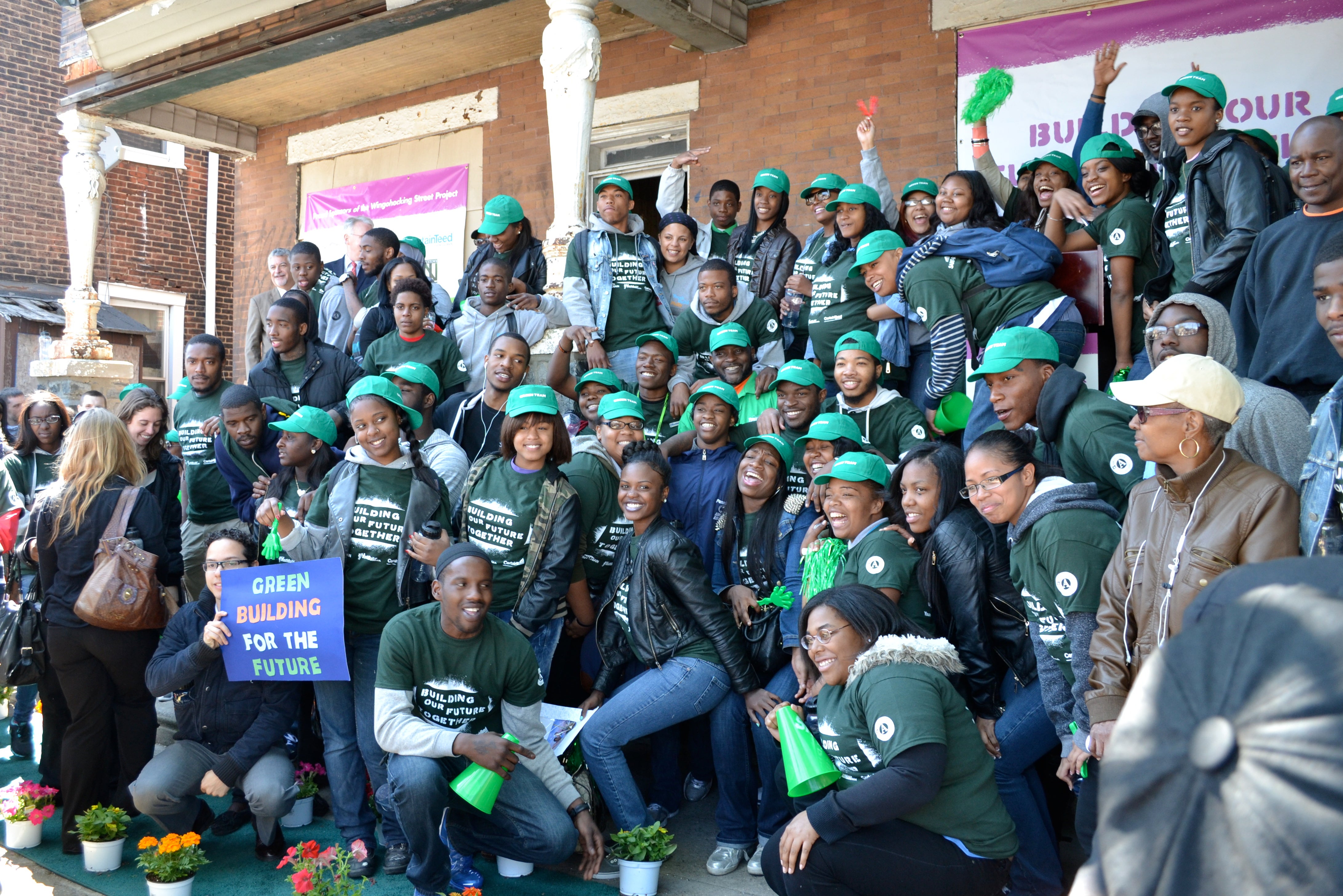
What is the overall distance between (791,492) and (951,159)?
4436mm

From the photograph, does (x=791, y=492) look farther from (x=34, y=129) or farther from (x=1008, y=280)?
(x=34, y=129)

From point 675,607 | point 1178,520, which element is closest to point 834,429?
point 675,607

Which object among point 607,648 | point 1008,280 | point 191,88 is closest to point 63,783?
point 607,648

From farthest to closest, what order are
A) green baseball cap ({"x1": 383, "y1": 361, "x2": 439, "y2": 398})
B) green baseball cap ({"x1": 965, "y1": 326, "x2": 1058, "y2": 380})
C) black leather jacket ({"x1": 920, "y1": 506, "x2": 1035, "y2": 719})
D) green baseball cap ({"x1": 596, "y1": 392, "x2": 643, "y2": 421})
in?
green baseball cap ({"x1": 383, "y1": 361, "x2": 439, "y2": 398})
green baseball cap ({"x1": 596, "y1": 392, "x2": 643, "y2": 421})
green baseball cap ({"x1": 965, "y1": 326, "x2": 1058, "y2": 380})
black leather jacket ({"x1": 920, "y1": 506, "x2": 1035, "y2": 719})

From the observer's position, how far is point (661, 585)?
4328 millimetres

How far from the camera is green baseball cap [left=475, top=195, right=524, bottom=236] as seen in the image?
669cm

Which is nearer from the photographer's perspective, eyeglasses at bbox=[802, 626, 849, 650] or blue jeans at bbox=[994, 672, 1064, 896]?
eyeglasses at bbox=[802, 626, 849, 650]

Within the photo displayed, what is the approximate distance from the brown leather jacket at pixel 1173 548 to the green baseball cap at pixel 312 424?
12.1ft

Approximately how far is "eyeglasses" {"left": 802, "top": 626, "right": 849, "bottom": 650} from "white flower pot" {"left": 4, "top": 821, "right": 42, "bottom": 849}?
3798 millimetres

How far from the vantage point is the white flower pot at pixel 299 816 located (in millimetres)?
4816

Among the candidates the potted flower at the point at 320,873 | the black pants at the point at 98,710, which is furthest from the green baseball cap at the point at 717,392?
the black pants at the point at 98,710

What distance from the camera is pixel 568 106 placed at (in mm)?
6840

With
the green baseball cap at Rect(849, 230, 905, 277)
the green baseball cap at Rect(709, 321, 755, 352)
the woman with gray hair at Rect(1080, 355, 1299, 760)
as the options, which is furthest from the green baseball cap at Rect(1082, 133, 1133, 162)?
the woman with gray hair at Rect(1080, 355, 1299, 760)

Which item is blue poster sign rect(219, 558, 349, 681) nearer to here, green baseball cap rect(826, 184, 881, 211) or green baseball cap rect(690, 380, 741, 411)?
green baseball cap rect(690, 380, 741, 411)
